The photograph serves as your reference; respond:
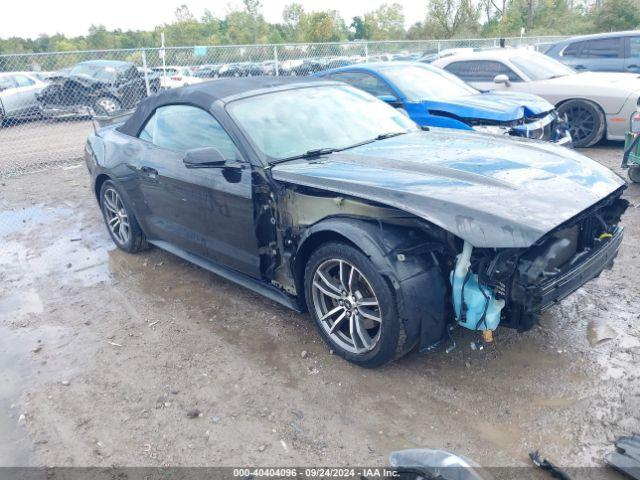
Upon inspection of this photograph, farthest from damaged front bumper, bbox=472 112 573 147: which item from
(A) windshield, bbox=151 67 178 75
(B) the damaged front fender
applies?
(A) windshield, bbox=151 67 178 75

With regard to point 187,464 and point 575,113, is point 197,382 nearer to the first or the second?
point 187,464

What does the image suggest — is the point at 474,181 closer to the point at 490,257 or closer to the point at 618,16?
the point at 490,257

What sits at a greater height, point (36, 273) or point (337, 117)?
point (337, 117)

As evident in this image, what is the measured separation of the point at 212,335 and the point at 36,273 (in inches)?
98.3

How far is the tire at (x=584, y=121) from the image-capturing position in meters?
8.22

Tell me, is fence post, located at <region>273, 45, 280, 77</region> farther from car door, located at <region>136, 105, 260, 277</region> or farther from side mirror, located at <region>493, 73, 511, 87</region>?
car door, located at <region>136, 105, 260, 277</region>

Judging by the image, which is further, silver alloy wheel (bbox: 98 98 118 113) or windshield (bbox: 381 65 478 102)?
silver alloy wheel (bbox: 98 98 118 113)

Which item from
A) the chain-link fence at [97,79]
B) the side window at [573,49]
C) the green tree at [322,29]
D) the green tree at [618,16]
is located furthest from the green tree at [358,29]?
the side window at [573,49]

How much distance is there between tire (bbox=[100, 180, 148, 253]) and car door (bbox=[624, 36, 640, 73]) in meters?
9.98

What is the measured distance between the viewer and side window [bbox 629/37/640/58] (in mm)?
10305

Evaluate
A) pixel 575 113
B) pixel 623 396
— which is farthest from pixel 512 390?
pixel 575 113

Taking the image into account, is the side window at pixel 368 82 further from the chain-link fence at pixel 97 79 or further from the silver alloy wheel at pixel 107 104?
the silver alloy wheel at pixel 107 104

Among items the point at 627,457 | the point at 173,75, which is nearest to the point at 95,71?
the point at 173,75

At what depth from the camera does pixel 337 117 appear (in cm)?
412
